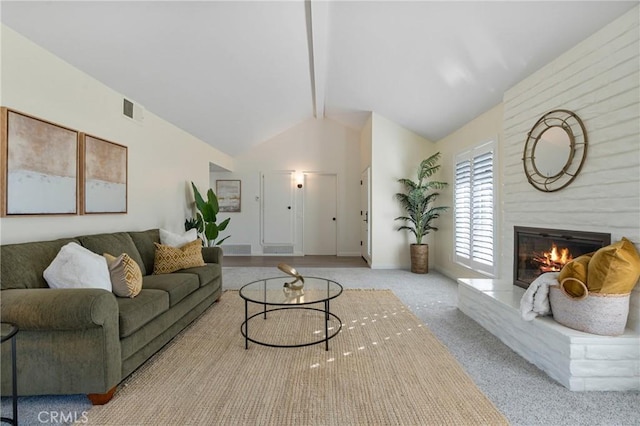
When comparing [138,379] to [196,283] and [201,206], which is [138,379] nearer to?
[196,283]

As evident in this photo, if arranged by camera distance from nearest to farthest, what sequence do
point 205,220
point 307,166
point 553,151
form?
point 553,151
point 205,220
point 307,166

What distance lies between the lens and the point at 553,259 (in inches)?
102

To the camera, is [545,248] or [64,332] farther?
[545,248]

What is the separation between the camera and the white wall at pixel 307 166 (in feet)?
22.9

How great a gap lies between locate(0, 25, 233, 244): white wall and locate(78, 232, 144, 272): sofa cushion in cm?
22

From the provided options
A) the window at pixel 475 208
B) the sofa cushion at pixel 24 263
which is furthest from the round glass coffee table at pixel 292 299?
the window at pixel 475 208

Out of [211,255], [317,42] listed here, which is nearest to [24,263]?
[211,255]

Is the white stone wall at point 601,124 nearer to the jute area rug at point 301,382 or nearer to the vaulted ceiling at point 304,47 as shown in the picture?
the vaulted ceiling at point 304,47

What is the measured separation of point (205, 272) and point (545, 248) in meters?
3.23

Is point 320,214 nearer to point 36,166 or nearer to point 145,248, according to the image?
point 145,248

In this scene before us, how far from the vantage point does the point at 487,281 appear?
3.13 m

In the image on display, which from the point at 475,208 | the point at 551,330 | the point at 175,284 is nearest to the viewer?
the point at 551,330

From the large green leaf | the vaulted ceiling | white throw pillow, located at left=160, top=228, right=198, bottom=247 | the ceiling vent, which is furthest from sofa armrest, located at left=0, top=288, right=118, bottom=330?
the large green leaf

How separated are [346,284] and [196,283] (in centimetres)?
222
